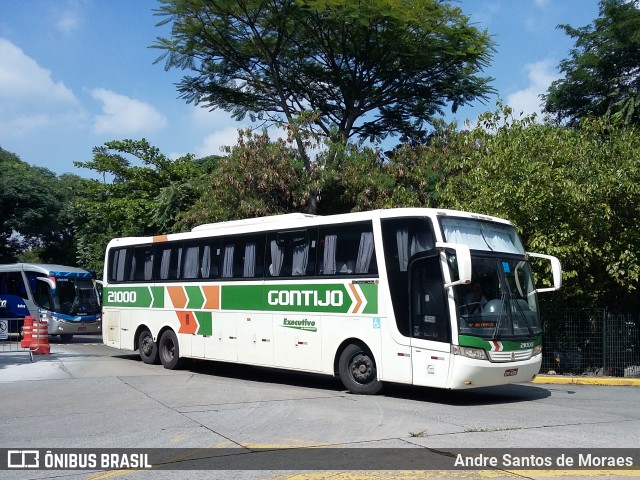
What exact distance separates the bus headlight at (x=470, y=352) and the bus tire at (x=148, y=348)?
31.6 feet

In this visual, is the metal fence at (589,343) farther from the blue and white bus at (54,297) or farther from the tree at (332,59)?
the blue and white bus at (54,297)

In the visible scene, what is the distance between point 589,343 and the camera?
1864cm

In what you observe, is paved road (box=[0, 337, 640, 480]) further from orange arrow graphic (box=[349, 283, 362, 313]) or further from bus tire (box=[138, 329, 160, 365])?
bus tire (box=[138, 329, 160, 365])

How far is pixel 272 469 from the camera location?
753cm

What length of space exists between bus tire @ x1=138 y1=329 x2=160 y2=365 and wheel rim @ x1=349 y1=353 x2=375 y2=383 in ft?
23.5

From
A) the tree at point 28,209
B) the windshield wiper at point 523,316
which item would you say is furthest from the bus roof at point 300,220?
the tree at point 28,209

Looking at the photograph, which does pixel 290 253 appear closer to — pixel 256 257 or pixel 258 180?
pixel 256 257

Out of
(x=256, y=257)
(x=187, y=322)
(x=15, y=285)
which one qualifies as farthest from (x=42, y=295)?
(x=256, y=257)

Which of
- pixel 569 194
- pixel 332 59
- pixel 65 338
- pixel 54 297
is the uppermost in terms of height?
pixel 332 59

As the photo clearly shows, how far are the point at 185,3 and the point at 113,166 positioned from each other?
42.8 ft

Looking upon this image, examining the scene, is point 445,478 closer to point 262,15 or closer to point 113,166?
point 262,15

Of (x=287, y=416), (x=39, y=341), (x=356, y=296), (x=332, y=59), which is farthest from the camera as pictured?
(x=332, y=59)

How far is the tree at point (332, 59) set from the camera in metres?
25.3

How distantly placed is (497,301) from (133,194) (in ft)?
87.1
